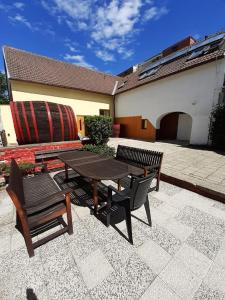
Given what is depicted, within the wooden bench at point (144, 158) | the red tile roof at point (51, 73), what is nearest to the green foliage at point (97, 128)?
the wooden bench at point (144, 158)

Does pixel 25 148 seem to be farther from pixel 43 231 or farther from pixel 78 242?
pixel 78 242

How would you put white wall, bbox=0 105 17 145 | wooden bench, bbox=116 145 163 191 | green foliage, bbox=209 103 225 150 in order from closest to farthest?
1. wooden bench, bbox=116 145 163 191
2. green foliage, bbox=209 103 225 150
3. white wall, bbox=0 105 17 145

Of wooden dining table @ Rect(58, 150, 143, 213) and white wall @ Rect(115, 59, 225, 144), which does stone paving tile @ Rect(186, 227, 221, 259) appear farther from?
white wall @ Rect(115, 59, 225, 144)

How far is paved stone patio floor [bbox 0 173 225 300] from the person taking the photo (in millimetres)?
1358

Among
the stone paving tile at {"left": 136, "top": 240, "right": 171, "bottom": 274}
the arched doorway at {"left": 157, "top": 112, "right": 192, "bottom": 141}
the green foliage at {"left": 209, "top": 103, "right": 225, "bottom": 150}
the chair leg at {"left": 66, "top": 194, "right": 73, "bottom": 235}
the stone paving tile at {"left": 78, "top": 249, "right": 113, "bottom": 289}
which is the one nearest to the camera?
the stone paving tile at {"left": 78, "top": 249, "right": 113, "bottom": 289}

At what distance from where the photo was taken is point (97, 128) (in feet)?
19.9

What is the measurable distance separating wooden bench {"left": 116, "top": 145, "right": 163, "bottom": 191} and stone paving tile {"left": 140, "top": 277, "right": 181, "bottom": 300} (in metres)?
1.75

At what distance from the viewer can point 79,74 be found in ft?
42.3

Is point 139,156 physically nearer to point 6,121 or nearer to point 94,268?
point 94,268

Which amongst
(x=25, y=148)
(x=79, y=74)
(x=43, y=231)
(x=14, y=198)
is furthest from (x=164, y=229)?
(x=79, y=74)

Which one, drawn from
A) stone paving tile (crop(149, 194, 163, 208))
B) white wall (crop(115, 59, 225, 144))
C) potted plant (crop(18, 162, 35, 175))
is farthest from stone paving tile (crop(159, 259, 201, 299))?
white wall (crop(115, 59, 225, 144))

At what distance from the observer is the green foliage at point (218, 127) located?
6648 millimetres

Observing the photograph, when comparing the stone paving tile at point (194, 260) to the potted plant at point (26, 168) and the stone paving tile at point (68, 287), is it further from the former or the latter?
the potted plant at point (26, 168)

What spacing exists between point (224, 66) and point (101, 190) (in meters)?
8.37
